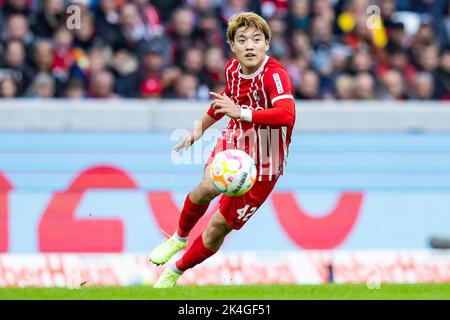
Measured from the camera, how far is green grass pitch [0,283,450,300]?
783 cm

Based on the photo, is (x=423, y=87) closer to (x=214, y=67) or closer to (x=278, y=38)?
(x=278, y=38)

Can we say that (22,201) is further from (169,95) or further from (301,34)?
(301,34)

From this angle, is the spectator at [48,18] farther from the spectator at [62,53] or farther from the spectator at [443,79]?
the spectator at [443,79]

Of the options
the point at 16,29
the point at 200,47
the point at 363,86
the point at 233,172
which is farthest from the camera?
the point at 363,86

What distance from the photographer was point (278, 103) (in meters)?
8.00

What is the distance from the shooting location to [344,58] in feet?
46.2

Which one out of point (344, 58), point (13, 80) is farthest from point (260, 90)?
point (344, 58)

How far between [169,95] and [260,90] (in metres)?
5.10

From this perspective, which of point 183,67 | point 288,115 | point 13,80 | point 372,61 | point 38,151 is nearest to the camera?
point 288,115

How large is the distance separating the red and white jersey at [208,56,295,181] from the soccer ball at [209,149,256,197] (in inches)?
10.1

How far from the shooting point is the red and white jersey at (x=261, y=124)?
813 cm

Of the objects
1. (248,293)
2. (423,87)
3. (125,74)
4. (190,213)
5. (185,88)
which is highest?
(125,74)

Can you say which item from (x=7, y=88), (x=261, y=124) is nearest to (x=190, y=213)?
(x=261, y=124)

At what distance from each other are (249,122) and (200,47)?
18.2 feet
